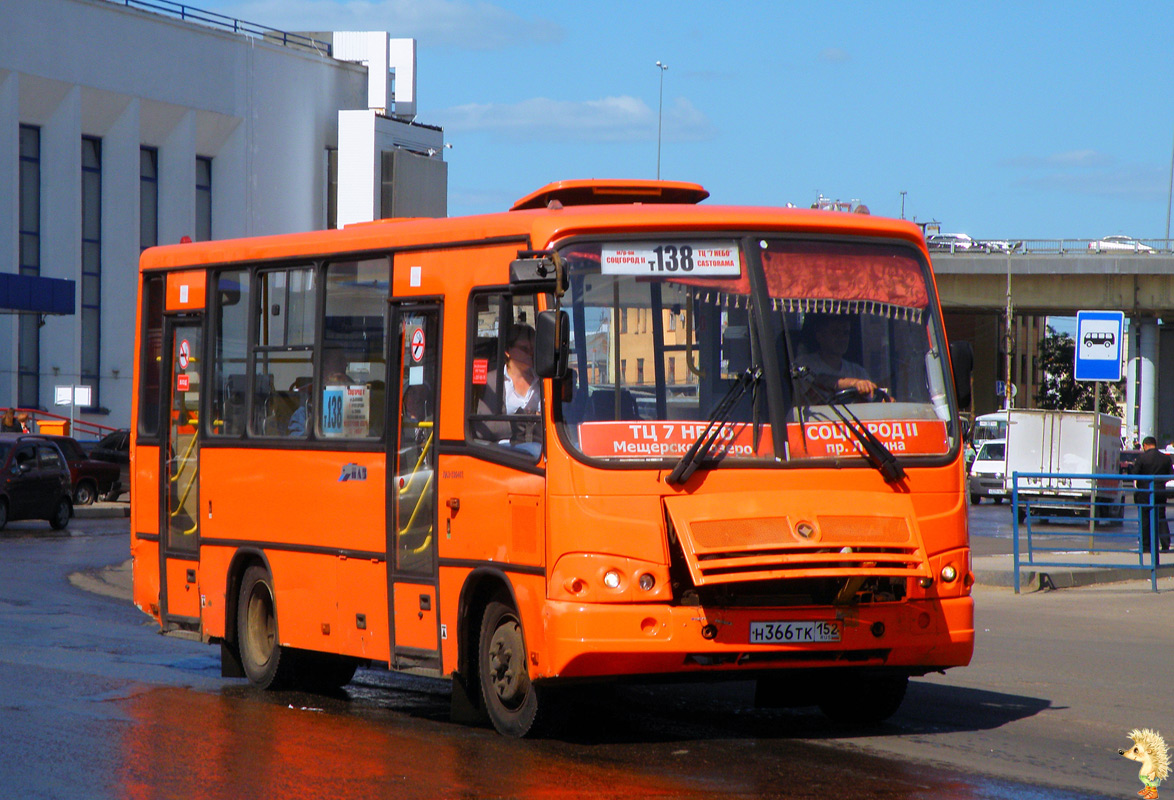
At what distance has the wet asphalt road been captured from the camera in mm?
7871

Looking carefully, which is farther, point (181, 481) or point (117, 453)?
point (117, 453)

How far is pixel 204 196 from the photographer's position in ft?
219

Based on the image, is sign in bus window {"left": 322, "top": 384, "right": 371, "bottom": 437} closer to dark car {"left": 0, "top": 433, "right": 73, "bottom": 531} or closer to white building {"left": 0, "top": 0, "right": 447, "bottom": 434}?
dark car {"left": 0, "top": 433, "right": 73, "bottom": 531}

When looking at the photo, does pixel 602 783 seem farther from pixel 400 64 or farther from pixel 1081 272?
pixel 400 64

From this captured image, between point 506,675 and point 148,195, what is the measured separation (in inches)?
2259

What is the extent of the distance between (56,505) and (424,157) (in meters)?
44.3

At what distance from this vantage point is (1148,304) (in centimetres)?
6644

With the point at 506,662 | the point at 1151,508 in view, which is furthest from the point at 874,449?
the point at 1151,508

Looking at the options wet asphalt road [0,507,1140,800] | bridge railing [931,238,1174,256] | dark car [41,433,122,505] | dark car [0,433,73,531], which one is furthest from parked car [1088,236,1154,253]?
wet asphalt road [0,507,1140,800]

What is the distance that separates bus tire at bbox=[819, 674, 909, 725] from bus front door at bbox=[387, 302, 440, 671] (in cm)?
233

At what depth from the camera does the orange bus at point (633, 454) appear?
8633 mm

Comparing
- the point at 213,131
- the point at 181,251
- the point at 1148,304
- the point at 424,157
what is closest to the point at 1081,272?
the point at 1148,304

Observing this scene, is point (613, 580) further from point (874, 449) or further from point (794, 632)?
point (874, 449)

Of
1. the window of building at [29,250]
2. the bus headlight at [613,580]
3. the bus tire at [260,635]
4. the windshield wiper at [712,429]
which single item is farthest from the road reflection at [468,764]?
the window of building at [29,250]
